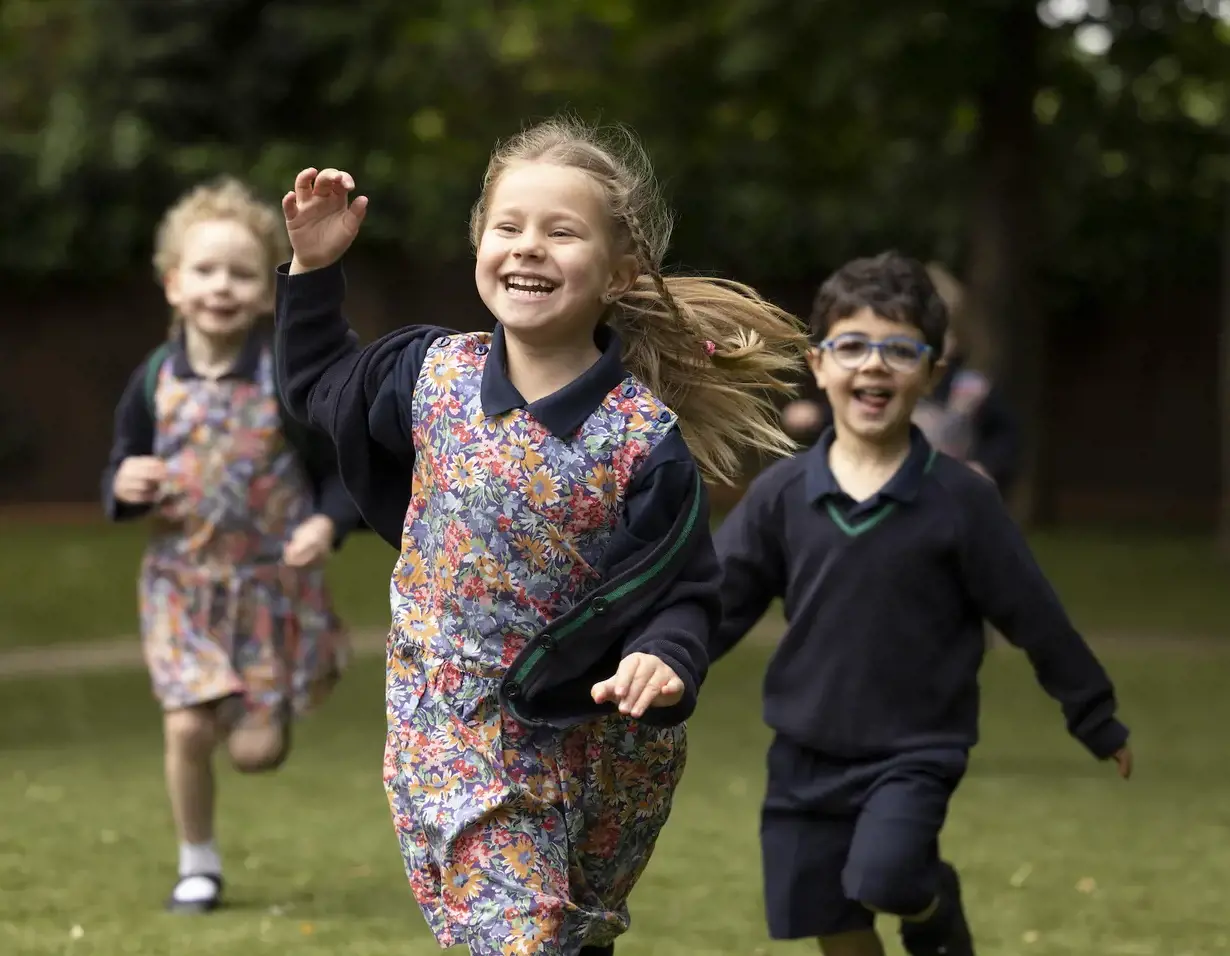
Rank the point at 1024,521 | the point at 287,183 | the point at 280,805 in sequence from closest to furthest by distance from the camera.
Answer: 1. the point at 280,805
2. the point at 1024,521
3. the point at 287,183

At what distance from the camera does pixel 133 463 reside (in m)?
5.95

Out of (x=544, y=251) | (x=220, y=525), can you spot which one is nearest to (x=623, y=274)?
(x=544, y=251)

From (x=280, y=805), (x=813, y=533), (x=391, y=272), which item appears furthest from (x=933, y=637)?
(x=391, y=272)

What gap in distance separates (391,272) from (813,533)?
1933cm

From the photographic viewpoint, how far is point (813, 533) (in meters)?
4.77

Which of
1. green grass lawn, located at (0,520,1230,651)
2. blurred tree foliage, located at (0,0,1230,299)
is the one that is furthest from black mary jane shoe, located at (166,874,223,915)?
blurred tree foliage, located at (0,0,1230,299)

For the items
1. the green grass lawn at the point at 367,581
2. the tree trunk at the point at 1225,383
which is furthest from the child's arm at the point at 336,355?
the tree trunk at the point at 1225,383

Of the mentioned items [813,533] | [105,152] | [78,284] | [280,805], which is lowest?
[280,805]

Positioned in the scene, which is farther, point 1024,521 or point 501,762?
point 1024,521

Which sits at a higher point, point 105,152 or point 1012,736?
point 105,152

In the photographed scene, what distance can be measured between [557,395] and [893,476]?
1295mm

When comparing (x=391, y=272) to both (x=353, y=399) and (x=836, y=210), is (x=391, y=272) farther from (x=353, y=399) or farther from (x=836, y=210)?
(x=353, y=399)

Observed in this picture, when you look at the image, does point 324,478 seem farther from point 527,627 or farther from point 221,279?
point 527,627

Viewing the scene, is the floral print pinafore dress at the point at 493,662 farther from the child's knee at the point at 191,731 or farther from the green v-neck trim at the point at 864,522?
the child's knee at the point at 191,731
